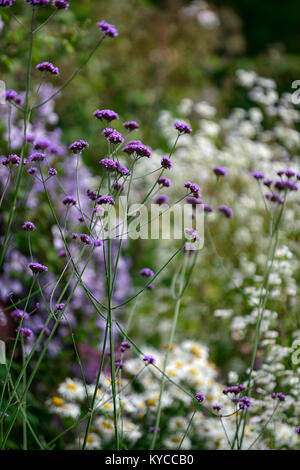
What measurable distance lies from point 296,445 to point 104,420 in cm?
83

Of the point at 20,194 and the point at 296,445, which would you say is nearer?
the point at 296,445

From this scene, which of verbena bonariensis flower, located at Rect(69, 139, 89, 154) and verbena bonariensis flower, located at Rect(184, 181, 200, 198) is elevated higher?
verbena bonariensis flower, located at Rect(69, 139, 89, 154)

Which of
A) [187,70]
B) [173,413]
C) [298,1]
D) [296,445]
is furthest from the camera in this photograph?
[298,1]

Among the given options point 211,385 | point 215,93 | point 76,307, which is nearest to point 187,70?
point 215,93

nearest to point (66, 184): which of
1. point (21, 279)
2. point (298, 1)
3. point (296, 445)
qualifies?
point (21, 279)

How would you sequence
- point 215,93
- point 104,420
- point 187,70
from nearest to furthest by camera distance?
point 104,420 < point 187,70 < point 215,93

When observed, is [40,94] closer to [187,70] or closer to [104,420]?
[104,420]

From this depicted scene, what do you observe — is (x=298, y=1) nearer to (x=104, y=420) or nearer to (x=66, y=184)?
(x=66, y=184)

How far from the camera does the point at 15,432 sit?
2.44 meters

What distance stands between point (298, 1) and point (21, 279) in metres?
14.0

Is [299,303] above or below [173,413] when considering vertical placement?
above

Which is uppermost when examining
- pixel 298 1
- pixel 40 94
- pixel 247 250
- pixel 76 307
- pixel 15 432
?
pixel 298 1

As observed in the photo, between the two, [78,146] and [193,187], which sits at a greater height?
[78,146]

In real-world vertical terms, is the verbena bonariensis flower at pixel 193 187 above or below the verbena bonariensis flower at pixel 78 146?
below
